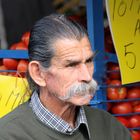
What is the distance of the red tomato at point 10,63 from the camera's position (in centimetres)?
203

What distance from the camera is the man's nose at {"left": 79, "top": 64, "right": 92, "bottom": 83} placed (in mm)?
1482

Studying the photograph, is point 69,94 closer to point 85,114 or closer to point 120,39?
point 85,114

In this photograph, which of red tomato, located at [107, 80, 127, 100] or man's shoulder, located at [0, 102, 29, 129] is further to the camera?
red tomato, located at [107, 80, 127, 100]

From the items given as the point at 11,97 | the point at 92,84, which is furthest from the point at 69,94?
the point at 11,97

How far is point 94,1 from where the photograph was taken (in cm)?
188

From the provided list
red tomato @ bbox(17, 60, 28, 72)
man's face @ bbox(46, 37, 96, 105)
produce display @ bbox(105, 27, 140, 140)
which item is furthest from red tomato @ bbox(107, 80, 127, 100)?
man's face @ bbox(46, 37, 96, 105)

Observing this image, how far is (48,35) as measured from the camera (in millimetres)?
1530

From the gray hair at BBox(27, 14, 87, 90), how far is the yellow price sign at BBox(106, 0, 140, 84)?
1.19 ft

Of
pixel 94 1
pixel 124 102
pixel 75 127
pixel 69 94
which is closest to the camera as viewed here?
pixel 69 94

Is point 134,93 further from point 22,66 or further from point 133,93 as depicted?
point 22,66

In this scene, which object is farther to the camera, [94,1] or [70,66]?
[94,1]

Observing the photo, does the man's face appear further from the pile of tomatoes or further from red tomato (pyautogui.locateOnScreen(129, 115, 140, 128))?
red tomato (pyautogui.locateOnScreen(129, 115, 140, 128))

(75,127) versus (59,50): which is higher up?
(59,50)

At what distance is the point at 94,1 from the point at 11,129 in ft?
2.08
